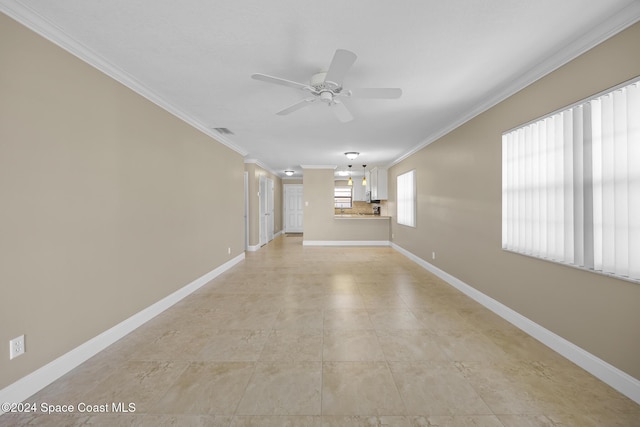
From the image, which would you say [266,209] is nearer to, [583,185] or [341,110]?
[341,110]

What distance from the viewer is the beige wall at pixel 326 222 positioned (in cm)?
818

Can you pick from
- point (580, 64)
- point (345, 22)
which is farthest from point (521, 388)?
point (345, 22)

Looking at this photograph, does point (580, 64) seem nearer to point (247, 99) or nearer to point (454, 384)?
point (454, 384)

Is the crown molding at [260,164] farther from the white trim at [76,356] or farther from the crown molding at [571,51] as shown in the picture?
the crown molding at [571,51]

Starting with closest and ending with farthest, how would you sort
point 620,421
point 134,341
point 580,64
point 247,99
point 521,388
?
point 620,421, point 521,388, point 580,64, point 134,341, point 247,99

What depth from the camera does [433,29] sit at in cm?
194

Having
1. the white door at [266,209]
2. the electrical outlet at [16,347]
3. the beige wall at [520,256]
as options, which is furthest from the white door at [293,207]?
the electrical outlet at [16,347]

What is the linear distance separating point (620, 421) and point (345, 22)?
3.06 meters

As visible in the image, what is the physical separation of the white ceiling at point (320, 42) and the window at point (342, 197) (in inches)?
315

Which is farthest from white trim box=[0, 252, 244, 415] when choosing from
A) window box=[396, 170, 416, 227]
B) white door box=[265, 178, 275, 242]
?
white door box=[265, 178, 275, 242]

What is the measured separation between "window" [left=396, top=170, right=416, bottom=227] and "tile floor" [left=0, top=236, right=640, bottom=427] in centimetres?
300

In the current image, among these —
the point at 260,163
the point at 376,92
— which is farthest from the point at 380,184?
the point at 376,92

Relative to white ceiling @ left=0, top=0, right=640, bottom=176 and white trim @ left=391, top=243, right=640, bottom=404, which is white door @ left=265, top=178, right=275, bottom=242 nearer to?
white ceiling @ left=0, top=0, right=640, bottom=176

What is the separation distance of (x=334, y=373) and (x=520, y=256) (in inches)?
89.9
